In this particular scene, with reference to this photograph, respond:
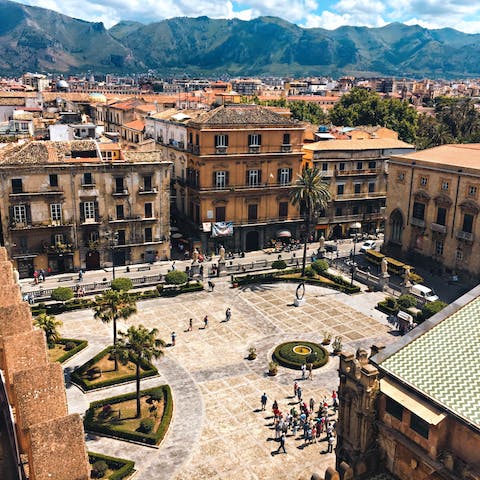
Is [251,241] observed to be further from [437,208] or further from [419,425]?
[419,425]

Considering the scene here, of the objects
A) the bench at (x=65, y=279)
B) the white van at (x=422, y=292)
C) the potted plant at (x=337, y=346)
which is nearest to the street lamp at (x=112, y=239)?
the bench at (x=65, y=279)

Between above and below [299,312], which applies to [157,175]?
above

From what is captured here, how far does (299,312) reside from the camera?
54375 millimetres

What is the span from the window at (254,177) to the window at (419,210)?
67.9 ft

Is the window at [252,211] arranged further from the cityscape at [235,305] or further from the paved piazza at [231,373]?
the paved piazza at [231,373]

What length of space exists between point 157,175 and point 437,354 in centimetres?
5000

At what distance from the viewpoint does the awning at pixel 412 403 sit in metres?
17.2

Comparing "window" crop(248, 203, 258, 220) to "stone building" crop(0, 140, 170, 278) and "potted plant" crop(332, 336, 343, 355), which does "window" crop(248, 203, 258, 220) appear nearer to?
"stone building" crop(0, 140, 170, 278)

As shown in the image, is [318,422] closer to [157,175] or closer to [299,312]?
[299,312]

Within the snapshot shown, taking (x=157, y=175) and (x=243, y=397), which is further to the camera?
(x=157, y=175)

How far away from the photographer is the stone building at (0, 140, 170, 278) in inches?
2301

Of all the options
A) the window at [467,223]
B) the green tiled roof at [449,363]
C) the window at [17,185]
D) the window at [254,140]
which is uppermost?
the window at [254,140]

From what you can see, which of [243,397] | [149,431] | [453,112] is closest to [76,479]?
[149,431]

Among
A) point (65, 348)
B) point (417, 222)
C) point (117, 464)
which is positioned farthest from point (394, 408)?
point (417, 222)
